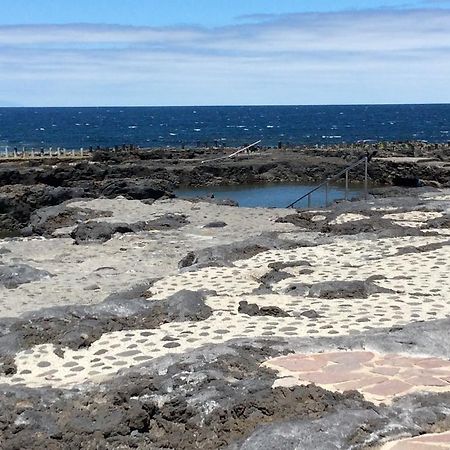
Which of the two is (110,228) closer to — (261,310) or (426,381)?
(261,310)

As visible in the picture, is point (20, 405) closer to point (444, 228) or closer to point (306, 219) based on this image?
point (444, 228)

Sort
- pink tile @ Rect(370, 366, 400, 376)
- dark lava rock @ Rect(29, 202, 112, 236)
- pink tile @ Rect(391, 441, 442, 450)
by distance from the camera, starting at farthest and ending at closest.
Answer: dark lava rock @ Rect(29, 202, 112, 236) → pink tile @ Rect(370, 366, 400, 376) → pink tile @ Rect(391, 441, 442, 450)

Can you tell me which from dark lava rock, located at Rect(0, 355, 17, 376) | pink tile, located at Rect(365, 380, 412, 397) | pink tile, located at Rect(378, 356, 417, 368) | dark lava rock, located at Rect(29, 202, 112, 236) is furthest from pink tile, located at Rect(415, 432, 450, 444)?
dark lava rock, located at Rect(29, 202, 112, 236)

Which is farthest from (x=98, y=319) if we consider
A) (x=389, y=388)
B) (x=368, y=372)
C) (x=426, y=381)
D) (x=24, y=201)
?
(x=24, y=201)

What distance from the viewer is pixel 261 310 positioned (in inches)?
334

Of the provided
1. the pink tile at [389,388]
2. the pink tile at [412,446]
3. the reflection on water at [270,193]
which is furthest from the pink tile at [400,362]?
the reflection on water at [270,193]

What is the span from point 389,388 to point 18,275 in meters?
8.10

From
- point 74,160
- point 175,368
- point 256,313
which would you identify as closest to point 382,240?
point 256,313

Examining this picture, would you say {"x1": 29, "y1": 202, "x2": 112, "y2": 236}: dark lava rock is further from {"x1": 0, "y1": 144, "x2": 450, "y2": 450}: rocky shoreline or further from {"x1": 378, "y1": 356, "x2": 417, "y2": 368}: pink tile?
{"x1": 378, "y1": 356, "x2": 417, "y2": 368}: pink tile

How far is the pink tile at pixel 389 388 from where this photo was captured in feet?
18.0

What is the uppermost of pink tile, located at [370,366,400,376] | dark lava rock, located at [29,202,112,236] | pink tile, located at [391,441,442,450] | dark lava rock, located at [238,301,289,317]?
pink tile, located at [391,441,442,450]

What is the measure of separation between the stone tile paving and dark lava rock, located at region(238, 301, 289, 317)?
1.90 meters

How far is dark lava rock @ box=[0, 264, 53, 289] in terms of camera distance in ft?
39.3

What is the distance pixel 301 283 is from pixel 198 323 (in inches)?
86.3
